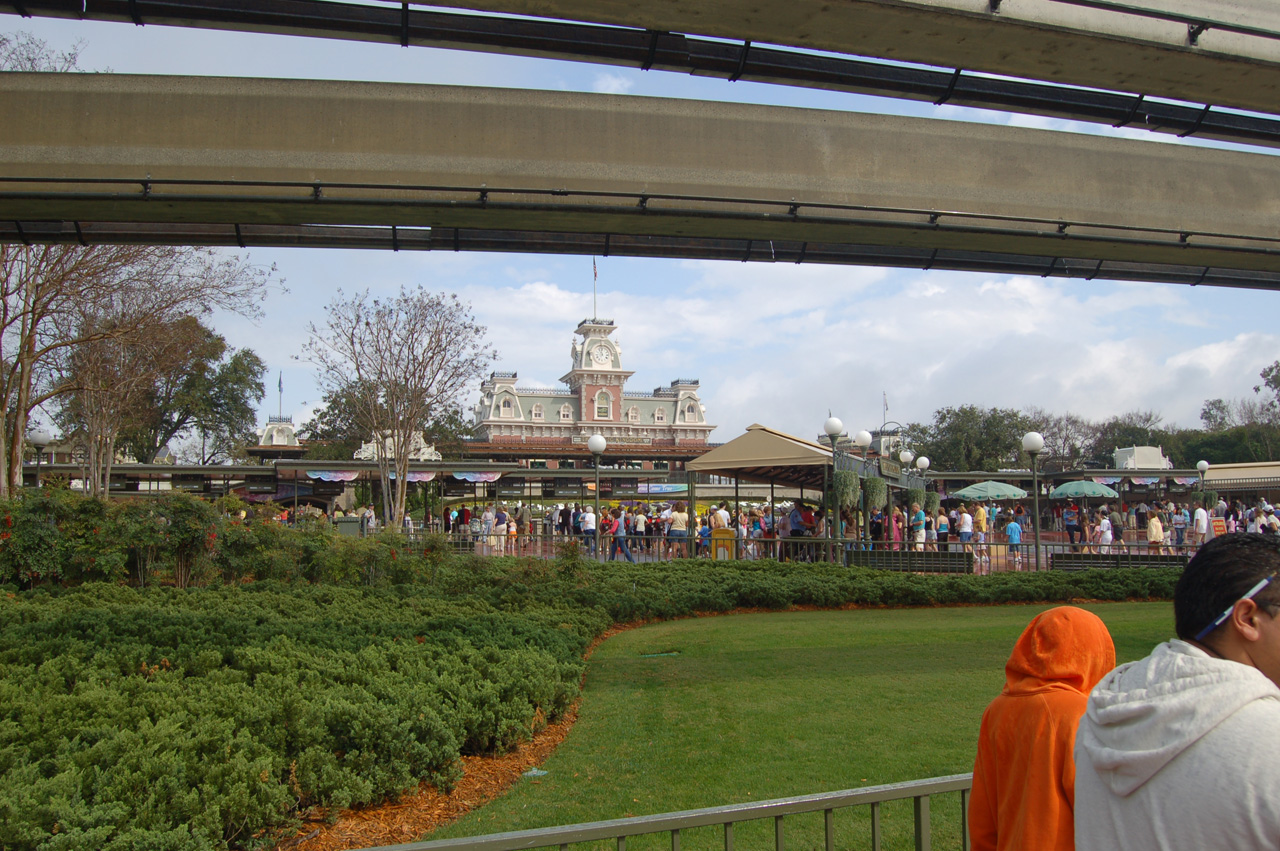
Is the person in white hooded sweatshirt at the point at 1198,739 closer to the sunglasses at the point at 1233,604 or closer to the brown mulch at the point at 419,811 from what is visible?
the sunglasses at the point at 1233,604

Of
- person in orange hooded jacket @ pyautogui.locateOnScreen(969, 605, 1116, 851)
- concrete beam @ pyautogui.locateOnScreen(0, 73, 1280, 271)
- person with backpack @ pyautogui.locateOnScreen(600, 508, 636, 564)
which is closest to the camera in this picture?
person in orange hooded jacket @ pyautogui.locateOnScreen(969, 605, 1116, 851)

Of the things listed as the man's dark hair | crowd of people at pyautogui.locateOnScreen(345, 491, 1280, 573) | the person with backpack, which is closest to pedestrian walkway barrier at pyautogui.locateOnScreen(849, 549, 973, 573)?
crowd of people at pyautogui.locateOnScreen(345, 491, 1280, 573)

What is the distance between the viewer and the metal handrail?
255 cm

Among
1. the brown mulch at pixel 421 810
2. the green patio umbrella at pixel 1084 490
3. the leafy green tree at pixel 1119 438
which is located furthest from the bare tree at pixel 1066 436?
the brown mulch at pixel 421 810

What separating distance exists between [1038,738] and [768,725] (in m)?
4.34

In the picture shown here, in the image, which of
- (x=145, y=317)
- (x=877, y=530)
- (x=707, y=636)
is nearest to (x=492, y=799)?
(x=707, y=636)

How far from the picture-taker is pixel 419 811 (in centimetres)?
524

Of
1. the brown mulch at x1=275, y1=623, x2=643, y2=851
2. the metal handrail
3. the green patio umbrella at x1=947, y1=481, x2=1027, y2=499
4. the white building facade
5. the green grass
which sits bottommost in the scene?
the brown mulch at x1=275, y1=623, x2=643, y2=851

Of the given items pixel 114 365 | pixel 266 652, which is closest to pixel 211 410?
pixel 114 365

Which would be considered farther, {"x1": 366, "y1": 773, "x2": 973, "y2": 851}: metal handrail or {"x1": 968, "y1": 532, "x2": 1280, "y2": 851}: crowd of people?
{"x1": 366, "y1": 773, "x2": 973, "y2": 851}: metal handrail

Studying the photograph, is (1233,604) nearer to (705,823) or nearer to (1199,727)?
(1199,727)

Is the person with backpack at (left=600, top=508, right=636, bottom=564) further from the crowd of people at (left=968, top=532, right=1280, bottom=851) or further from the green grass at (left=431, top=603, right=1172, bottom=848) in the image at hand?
the crowd of people at (left=968, top=532, right=1280, bottom=851)

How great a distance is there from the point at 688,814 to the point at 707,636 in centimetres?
847

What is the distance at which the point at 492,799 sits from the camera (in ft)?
18.0
